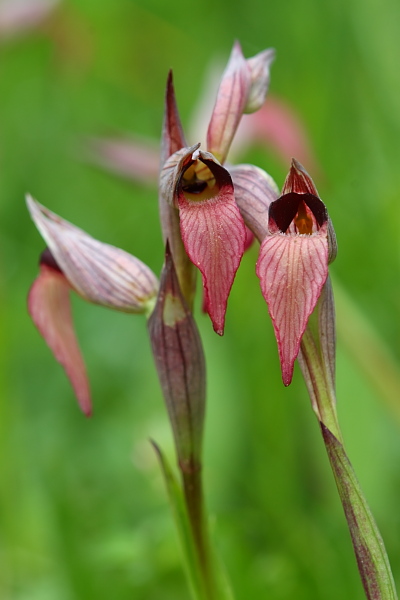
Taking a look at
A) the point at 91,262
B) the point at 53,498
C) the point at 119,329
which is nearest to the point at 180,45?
the point at 119,329

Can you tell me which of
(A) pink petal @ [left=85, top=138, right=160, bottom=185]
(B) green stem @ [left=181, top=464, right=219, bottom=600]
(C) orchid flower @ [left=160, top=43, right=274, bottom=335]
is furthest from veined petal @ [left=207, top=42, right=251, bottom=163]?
(A) pink petal @ [left=85, top=138, right=160, bottom=185]

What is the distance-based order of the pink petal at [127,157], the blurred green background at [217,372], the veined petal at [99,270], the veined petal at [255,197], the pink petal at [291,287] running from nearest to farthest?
the pink petal at [291,287] < the veined petal at [255,197] < the veined petal at [99,270] < the blurred green background at [217,372] < the pink petal at [127,157]

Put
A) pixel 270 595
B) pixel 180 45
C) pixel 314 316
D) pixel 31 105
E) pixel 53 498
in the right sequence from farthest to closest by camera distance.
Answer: pixel 31 105 < pixel 180 45 < pixel 53 498 < pixel 270 595 < pixel 314 316

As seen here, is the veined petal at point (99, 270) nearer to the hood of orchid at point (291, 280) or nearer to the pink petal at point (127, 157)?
the hood of orchid at point (291, 280)

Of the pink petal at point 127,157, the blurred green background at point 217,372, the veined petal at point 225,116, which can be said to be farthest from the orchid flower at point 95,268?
the pink petal at point 127,157

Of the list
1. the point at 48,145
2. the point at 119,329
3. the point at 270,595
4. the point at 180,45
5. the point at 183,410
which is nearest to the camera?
the point at 183,410

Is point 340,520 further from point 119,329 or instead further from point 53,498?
point 119,329

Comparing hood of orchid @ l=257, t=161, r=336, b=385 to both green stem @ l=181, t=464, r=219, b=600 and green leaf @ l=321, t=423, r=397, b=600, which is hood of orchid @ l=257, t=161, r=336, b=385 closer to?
green leaf @ l=321, t=423, r=397, b=600
